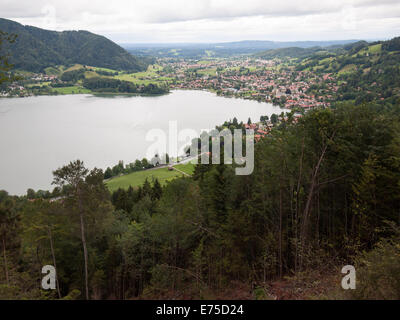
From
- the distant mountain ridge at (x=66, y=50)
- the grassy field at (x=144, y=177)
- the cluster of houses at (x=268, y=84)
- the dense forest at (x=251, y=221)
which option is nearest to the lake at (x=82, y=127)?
the grassy field at (x=144, y=177)

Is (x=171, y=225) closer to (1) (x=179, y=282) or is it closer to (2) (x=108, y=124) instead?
(1) (x=179, y=282)

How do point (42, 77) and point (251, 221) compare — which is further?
point (42, 77)

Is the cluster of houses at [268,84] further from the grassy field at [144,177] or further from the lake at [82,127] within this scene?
the grassy field at [144,177]

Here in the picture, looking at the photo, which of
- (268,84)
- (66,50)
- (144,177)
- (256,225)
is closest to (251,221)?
(256,225)

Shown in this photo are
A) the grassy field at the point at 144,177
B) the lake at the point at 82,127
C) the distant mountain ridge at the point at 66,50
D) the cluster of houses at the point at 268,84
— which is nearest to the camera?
the grassy field at the point at 144,177

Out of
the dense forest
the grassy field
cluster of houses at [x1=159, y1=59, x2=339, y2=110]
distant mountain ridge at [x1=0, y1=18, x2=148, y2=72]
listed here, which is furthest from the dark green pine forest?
distant mountain ridge at [x1=0, y1=18, x2=148, y2=72]

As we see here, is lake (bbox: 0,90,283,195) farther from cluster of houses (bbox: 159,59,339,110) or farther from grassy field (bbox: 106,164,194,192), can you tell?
cluster of houses (bbox: 159,59,339,110)

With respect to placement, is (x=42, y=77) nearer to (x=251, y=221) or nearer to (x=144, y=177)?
(x=144, y=177)
